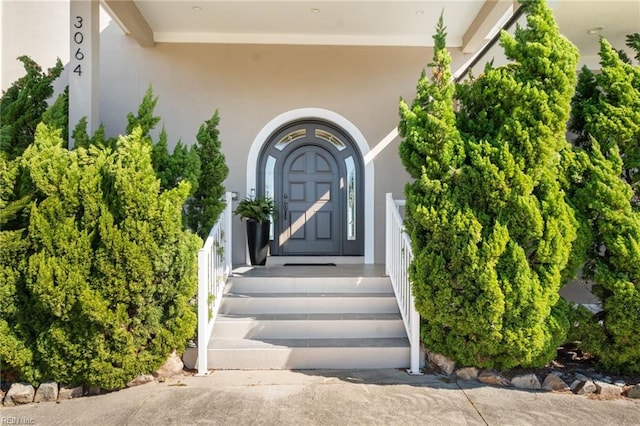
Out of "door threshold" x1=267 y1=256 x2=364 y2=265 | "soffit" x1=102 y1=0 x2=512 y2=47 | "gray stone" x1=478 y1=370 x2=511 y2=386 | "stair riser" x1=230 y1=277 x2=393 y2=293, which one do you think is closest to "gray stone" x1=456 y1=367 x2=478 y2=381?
"gray stone" x1=478 y1=370 x2=511 y2=386

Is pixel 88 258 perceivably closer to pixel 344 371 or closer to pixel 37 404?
pixel 37 404

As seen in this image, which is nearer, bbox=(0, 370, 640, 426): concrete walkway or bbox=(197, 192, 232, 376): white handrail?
bbox=(0, 370, 640, 426): concrete walkway

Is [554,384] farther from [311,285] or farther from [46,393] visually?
[46,393]

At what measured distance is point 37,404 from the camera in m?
3.06

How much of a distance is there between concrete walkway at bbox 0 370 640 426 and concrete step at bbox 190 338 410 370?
17 cm

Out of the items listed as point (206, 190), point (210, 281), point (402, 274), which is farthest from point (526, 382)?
point (206, 190)

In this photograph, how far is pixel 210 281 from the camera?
3762 mm

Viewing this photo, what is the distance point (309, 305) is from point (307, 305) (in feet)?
0.07

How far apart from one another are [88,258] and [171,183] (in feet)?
3.05

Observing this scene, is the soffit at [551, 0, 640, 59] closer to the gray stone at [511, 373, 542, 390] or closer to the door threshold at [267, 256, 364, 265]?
the gray stone at [511, 373, 542, 390]

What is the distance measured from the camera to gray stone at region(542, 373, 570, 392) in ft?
10.5

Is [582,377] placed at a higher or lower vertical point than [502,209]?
lower

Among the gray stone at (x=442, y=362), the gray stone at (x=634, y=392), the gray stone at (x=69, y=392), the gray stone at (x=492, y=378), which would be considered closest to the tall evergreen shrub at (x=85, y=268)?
the gray stone at (x=69, y=392)

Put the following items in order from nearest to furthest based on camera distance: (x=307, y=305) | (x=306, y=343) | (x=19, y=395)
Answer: (x=19, y=395), (x=306, y=343), (x=307, y=305)
